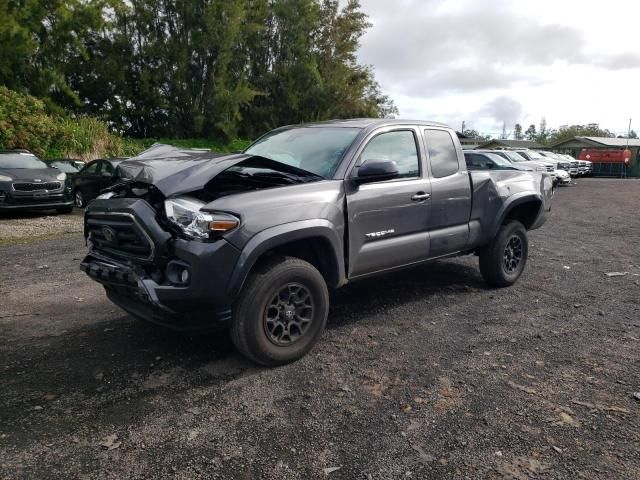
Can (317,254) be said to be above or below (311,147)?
below

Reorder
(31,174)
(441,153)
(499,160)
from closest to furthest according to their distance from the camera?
(441,153), (31,174), (499,160)

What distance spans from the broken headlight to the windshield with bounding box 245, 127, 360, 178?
1120 millimetres

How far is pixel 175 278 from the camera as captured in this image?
10.7ft

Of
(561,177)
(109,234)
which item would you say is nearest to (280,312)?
(109,234)

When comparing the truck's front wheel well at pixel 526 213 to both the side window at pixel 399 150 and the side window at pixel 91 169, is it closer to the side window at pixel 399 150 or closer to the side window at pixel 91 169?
the side window at pixel 399 150

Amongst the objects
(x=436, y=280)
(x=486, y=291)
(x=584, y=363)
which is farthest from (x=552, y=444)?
(x=436, y=280)

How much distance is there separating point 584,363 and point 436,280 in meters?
2.48

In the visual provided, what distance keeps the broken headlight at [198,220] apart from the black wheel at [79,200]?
37.4 feet

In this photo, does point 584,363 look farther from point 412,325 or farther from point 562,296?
point 562,296

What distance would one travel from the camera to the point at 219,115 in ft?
90.2

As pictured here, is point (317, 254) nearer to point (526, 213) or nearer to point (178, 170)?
point (178, 170)

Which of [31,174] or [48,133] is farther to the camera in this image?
[48,133]

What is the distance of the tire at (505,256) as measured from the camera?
5586 mm

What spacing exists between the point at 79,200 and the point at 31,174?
7.83ft
